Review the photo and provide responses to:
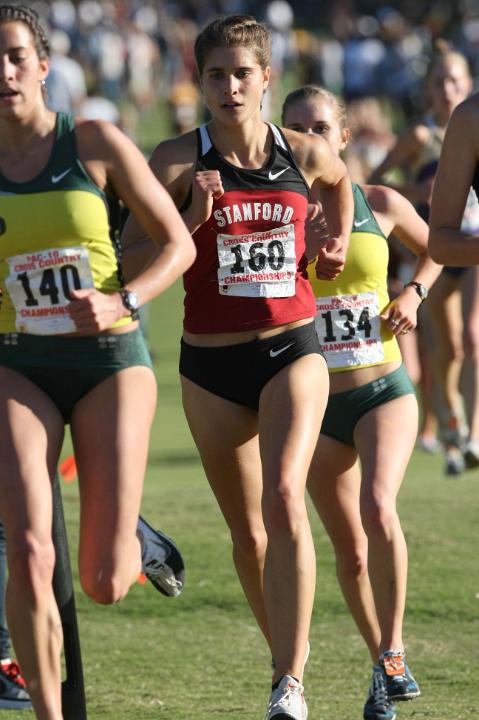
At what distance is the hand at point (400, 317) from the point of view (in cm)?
614

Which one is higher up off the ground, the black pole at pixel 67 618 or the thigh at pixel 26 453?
the thigh at pixel 26 453

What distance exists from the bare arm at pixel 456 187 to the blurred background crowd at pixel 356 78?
3.52 meters

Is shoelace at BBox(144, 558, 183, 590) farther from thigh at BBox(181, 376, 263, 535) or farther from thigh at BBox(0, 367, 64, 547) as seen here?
thigh at BBox(0, 367, 64, 547)

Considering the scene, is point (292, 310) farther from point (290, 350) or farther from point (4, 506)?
point (4, 506)

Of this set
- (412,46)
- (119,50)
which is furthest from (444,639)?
(119,50)

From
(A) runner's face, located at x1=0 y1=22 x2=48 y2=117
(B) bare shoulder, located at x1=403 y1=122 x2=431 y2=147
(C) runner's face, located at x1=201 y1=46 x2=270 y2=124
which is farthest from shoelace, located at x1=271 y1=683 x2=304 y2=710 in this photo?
(B) bare shoulder, located at x1=403 y1=122 x2=431 y2=147

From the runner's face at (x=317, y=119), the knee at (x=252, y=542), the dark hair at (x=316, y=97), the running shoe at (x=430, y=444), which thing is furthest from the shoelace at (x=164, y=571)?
the running shoe at (x=430, y=444)

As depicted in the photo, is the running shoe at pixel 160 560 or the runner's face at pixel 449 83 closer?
the running shoe at pixel 160 560

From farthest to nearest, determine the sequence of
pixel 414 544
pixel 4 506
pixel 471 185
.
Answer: pixel 414 544 → pixel 471 185 → pixel 4 506

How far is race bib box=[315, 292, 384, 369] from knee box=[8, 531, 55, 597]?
181 cm

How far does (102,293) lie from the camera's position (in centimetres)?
480

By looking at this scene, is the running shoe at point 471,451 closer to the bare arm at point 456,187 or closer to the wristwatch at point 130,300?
the bare arm at point 456,187

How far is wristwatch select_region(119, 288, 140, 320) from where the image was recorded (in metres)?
4.78

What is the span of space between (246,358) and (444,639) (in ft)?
7.41
